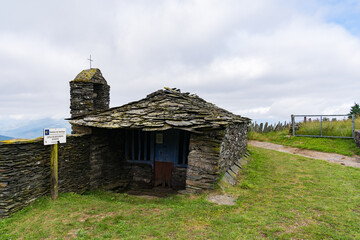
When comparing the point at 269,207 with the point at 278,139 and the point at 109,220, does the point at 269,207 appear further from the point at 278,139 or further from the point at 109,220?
the point at 278,139

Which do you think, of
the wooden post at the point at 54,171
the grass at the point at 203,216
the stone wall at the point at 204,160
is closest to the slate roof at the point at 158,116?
the stone wall at the point at 204,160

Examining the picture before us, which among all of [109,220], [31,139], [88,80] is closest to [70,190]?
[31,139]

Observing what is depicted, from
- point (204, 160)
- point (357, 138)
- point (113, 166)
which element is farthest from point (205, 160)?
point (357, 138)

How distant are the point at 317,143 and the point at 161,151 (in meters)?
13.5

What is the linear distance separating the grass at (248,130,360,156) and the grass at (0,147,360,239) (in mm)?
8415

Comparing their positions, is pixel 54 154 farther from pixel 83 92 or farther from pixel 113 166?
pixel 83 92

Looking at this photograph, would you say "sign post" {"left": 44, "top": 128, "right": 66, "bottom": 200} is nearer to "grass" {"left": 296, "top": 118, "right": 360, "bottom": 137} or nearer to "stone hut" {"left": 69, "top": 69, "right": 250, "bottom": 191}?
"stone hut" {"left": 69, "top": 69, "right": 250, "bottom": 191}

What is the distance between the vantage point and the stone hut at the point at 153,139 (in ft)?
23.1

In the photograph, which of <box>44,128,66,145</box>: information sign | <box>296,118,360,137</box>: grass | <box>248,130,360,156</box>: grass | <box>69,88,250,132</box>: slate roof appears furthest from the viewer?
<box>296,118,360,137</box>: grass

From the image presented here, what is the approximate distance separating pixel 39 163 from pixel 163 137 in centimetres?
449

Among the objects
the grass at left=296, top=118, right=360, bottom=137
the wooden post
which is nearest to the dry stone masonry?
the wooden post

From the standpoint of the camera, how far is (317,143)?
16.5 m

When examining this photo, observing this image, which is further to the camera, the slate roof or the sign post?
the slate roof

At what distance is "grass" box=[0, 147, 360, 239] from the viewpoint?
4508 millimetres
